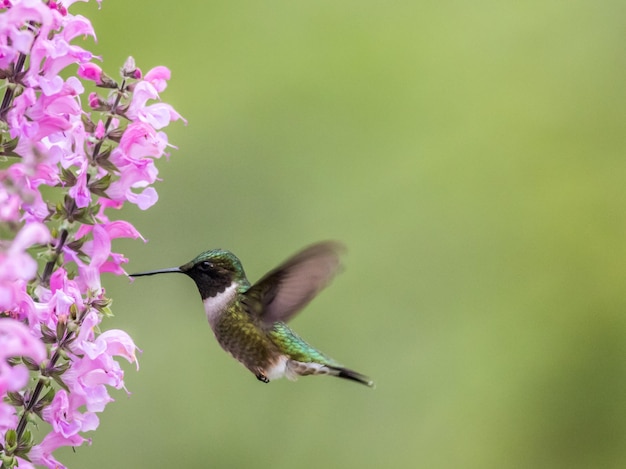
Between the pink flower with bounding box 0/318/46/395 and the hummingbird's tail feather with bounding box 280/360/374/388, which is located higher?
the pink flower with bounding box 0/318/46/395

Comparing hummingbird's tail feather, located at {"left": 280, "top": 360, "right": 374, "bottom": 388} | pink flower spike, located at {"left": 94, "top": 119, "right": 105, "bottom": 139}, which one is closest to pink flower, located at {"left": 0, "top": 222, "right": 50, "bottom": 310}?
pink flower spike, located at {"left": 94, "top": 119, "right": 105, "bottom": 139}

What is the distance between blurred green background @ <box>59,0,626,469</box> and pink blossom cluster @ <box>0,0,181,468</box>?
2.45m

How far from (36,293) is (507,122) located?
Answer: 3.60 metres

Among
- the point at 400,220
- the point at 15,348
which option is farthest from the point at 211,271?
the point at 400,220

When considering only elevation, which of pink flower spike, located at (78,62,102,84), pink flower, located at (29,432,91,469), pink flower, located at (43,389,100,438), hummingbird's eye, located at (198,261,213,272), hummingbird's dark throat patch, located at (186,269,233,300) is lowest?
→ pink flower, located at (29,432,91,469)

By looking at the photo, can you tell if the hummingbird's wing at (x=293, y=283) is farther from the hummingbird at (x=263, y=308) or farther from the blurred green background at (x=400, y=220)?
the blurred green background at (x=400, y=220)

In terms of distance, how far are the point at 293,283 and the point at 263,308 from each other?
0.13 m

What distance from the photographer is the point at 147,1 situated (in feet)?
13.7

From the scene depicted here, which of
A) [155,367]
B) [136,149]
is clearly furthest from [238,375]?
[136,149]

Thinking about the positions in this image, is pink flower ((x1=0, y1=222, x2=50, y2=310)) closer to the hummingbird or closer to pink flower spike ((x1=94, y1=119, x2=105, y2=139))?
pink flower spike ((x1=94, y1=119, x2=105, y2=139))

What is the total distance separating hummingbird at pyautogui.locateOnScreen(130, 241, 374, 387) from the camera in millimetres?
1676

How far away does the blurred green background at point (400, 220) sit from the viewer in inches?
154

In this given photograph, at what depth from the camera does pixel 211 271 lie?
5.97 feet

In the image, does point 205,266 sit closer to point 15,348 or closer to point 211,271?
point 211,271
